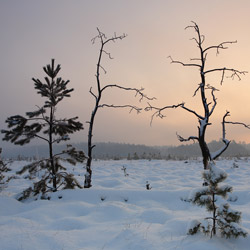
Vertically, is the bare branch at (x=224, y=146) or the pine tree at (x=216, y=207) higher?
the bare branch at (x=224, y=146)

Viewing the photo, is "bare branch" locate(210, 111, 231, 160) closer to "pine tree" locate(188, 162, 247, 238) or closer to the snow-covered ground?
the snow-covered ground

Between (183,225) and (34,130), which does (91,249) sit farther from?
(34,130)

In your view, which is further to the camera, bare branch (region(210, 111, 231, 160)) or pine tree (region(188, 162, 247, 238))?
bare branch (region(210, 111, 231, 160))

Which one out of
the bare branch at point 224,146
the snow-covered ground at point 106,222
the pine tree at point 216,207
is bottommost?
the snow-covered ground at point 106,222

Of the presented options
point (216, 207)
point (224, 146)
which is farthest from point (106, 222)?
point (224, 146)

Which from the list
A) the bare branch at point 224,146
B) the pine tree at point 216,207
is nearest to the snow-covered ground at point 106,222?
the pine tree at point 216,207

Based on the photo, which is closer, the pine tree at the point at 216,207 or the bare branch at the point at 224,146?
the pine tree at the point at 216,207

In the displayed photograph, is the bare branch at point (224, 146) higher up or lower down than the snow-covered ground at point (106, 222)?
higher up

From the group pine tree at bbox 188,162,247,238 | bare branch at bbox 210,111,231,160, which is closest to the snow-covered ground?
pine tree at bbox 188,162,247,238

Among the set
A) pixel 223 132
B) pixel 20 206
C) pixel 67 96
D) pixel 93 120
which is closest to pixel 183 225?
pixel 223 132

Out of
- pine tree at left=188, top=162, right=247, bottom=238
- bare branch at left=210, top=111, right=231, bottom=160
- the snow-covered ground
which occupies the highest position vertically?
bare branch at left=210, top=111, right=231, bottom=160

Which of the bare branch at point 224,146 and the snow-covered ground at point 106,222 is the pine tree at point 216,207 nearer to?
the snow-covered ground at point 106,222

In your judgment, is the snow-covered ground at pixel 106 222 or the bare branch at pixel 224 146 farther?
the bare branch at pixel 224 146

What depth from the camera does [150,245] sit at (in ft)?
12.2
